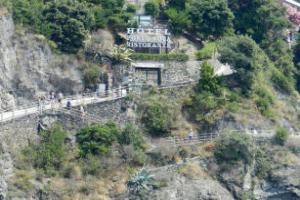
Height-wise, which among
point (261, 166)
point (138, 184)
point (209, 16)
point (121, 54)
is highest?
point (209, 16)

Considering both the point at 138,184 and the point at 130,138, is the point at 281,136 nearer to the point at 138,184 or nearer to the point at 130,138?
the point at 130,138

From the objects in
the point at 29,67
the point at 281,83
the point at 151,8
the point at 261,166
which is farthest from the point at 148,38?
the point at 261,166

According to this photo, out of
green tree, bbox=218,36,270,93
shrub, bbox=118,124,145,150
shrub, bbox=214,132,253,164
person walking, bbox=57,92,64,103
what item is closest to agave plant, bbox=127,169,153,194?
shrub, bbox=118,124,145,150

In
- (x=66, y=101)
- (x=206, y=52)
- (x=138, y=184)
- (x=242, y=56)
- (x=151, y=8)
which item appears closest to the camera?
(x=138, y=184)

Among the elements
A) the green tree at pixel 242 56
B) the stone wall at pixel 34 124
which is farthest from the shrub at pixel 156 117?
the green tree at pixel 242 56

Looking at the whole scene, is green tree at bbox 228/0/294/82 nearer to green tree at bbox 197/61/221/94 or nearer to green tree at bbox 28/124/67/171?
green tree at bbox 197/61/221/94

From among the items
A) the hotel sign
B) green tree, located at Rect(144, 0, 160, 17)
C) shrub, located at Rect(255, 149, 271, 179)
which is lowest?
shrub, located at Rect(255, 149, 271, 179)
